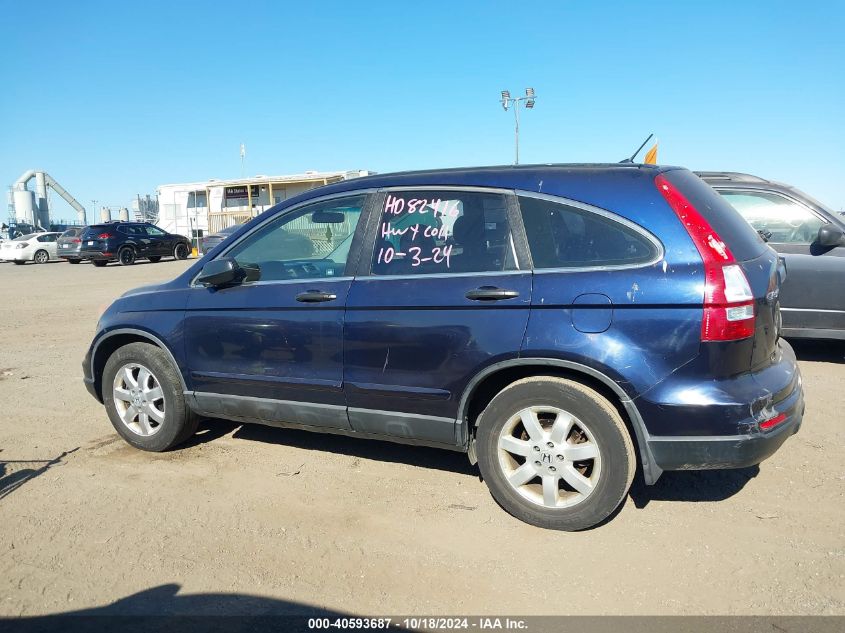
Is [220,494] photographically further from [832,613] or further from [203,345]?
[832,613]

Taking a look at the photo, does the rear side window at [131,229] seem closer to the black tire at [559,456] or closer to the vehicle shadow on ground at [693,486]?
the black tire at [559,456]

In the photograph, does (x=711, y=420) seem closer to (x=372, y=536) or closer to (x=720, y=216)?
(x=720, y=216)

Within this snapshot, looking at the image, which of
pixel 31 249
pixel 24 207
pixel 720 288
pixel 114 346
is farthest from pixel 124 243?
pixel 24 207

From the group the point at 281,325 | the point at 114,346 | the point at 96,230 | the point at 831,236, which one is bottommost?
the point at 114,346

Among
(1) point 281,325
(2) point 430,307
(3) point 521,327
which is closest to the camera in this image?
(3) point 521,327

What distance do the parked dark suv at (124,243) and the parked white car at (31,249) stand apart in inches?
173

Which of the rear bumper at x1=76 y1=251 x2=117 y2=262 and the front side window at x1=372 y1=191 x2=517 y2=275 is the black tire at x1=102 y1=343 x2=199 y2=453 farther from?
the rear bumper at x1=76 y1=251 x2=117 y2=262

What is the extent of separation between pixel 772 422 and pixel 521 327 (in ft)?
4.12

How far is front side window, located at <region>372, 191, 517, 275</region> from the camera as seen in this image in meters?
3.50

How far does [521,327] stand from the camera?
3.29m

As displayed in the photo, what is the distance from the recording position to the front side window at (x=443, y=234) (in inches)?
138

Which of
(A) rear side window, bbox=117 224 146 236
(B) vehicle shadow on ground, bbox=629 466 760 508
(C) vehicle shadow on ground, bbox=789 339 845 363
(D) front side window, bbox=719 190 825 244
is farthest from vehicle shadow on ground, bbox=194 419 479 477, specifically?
(A) rear side window, bbox=117 224 146 236

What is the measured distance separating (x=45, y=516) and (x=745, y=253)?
3.94 meters

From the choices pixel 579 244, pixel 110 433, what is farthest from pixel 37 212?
pixel 579 244
